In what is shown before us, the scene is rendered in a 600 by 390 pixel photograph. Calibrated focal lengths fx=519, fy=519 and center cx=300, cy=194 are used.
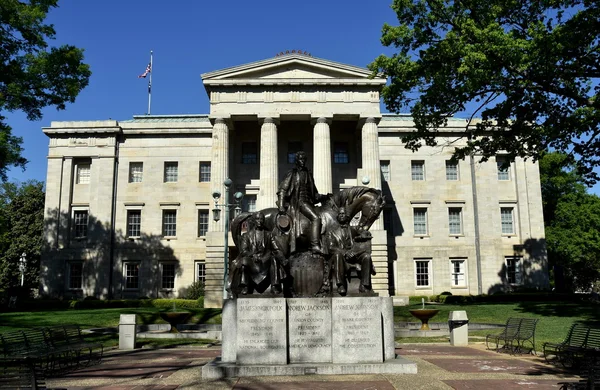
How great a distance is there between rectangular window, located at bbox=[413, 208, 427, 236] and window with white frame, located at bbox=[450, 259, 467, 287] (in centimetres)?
387

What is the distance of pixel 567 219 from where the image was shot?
181 feet

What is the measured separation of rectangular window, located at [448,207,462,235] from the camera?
50.0m

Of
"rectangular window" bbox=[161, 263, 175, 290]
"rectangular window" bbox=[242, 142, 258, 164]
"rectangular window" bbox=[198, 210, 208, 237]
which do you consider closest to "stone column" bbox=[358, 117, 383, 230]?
"rectangular window" bbox=[242, 142, 258, 164]

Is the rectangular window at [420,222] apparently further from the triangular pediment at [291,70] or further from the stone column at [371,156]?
the triangular pediment at [291,70]

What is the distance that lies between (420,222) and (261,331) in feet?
136

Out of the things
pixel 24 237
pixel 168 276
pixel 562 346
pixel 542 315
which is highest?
pixel 24 237

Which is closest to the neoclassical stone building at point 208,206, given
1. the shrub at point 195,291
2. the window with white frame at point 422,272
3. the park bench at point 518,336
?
the window with white frame at point 422,272

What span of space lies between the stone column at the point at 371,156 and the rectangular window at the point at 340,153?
564 cm

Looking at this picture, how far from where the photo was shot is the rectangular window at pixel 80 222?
50.0 meters

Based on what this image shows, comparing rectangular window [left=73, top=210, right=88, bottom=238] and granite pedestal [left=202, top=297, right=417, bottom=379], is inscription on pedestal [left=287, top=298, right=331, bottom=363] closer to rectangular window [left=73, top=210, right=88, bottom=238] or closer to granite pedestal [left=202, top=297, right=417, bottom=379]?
granite pedestal [left=202, top=297, right=417, bottom=379]

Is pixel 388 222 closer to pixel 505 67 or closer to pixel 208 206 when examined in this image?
pixel 208 206

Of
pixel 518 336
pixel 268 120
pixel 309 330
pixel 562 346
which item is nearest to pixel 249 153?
pixel 268 120

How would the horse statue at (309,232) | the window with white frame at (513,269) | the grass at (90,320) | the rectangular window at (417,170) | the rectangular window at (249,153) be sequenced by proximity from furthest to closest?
the rectangular window at (417,170)
the rectangular window at (249,153)
the window with white frame at (513,269)
the grass at (90,320)
the horse statue at (309,232)

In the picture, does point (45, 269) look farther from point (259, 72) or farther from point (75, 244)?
point (259, 72)
